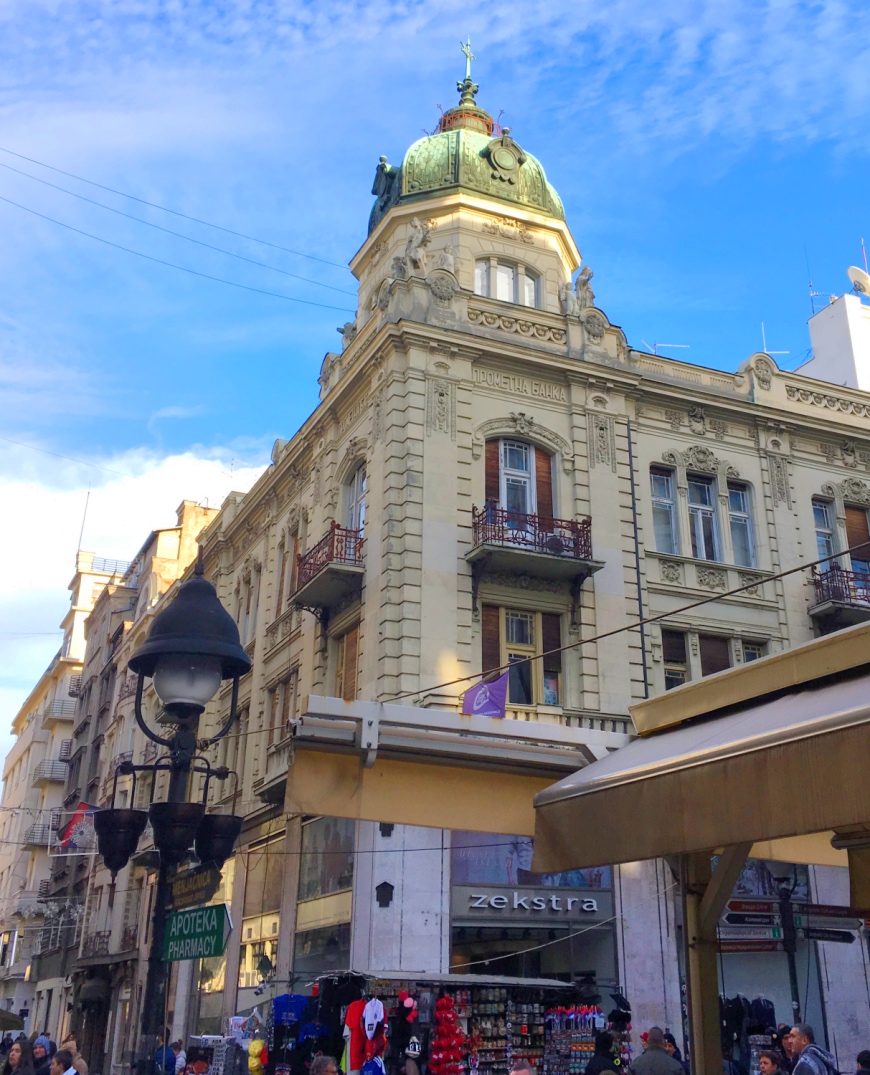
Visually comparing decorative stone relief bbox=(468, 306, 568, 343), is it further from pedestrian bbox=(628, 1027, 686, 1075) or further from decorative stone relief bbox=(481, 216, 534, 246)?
pedestrian bbox=(628, 1027, 686, 1075)

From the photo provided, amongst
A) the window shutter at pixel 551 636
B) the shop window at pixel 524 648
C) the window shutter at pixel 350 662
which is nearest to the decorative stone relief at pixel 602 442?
the window shutter at pixel 551 636

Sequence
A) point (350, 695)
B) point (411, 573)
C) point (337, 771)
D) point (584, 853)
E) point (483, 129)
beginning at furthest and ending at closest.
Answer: point (483, 129), point (350, 695), point (411, 573), point (337, 771), point (584, 853)

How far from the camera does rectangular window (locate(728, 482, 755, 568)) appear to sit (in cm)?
2622

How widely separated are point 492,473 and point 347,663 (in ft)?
17.4

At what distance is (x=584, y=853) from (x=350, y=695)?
17.8 m

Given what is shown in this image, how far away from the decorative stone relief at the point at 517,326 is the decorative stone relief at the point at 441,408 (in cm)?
200

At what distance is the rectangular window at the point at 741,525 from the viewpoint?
2622 cm

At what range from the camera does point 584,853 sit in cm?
594

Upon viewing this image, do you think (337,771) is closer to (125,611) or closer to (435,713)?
(435,713)

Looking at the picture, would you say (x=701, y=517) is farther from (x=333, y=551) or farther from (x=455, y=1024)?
(x=455, y=1024)

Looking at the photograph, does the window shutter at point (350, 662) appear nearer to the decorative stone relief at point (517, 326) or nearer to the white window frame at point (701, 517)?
the decorative stone relief at point (517, 326)

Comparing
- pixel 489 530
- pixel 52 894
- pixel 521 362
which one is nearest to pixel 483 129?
pixel 521 362

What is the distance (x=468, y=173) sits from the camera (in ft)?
94.0

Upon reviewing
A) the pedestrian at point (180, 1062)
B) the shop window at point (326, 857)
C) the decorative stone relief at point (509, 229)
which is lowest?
the pedestrian at point (180, 1062)
